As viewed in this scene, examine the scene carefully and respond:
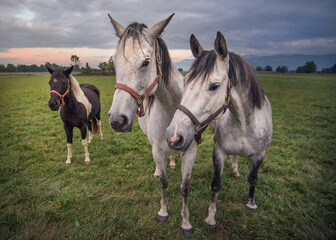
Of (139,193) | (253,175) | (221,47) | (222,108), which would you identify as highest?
(221,47)

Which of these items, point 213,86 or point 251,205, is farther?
point 251,205

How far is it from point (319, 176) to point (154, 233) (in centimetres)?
395

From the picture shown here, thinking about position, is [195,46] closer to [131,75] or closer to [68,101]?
[131,75]

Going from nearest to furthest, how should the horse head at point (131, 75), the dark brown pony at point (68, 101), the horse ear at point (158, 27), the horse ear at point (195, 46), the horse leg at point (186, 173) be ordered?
the horse head at point (131, 75) < the horse ear at point (158, 27) < the horse ear at point (195, 46) < the horse leg at point (186, 173) < the dark brown pony at point (68, 101)

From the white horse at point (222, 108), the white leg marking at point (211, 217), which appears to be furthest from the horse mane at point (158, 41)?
the white leg marking at point (211, 217)

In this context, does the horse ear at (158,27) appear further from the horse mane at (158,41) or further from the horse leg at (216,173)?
the horse leg at (216,173)

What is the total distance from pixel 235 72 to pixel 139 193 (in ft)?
9.52

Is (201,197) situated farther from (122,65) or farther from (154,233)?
(122,65)

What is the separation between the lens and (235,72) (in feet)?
6.28

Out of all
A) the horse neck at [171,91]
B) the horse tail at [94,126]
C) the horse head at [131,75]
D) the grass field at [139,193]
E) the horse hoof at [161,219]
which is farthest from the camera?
the horse tail at [94,126]

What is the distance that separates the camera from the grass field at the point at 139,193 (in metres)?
2.69

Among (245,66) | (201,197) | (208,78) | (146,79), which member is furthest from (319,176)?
(146,79)

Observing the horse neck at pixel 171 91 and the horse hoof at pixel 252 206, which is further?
the horse hoof at pixel 252 206

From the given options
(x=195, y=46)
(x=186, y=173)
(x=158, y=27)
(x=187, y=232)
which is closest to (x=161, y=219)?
(x=187, y=232)
